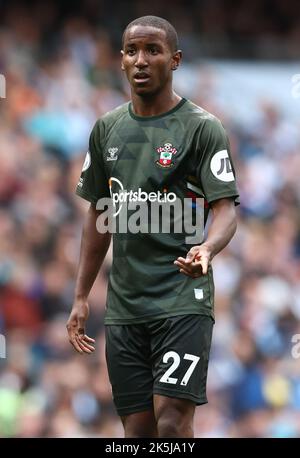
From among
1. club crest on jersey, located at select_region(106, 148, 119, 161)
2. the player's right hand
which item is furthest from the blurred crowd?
club crest on jersey, located at select_region(106, 148, 119, 161)

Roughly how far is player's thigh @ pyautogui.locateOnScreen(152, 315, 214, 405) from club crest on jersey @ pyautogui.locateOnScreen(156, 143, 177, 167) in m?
0.79

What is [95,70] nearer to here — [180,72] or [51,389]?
[180,72]

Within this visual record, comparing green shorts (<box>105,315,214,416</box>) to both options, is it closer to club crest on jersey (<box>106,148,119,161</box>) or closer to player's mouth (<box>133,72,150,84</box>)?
club crest on jersey (<box>106,148,119,161</box>)

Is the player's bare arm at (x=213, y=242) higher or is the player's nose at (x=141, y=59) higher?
the player's nose at (x=141, y=59)

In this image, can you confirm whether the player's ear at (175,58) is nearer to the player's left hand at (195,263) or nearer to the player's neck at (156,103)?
the player's neck at (156,103)

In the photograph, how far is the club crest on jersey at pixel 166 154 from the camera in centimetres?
581

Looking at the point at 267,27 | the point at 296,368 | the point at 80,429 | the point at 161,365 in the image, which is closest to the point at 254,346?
the point at 296,368

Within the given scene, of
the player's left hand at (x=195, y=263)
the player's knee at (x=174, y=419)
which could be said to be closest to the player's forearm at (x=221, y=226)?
the player's left hand at (x=195, y=263)

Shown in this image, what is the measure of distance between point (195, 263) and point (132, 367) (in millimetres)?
861

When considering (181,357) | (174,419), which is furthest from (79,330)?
(174,419)

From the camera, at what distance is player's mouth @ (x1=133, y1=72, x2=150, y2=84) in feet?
19.0

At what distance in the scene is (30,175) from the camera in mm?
11633

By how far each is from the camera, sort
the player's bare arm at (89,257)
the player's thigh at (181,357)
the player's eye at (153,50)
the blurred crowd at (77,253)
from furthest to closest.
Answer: the blurred crowd at (77,253) → the player's bare arm at (89,257) → the player's eye at (153,50) → the player's thigh at (181,357)

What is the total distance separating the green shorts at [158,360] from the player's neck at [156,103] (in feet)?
3.60
